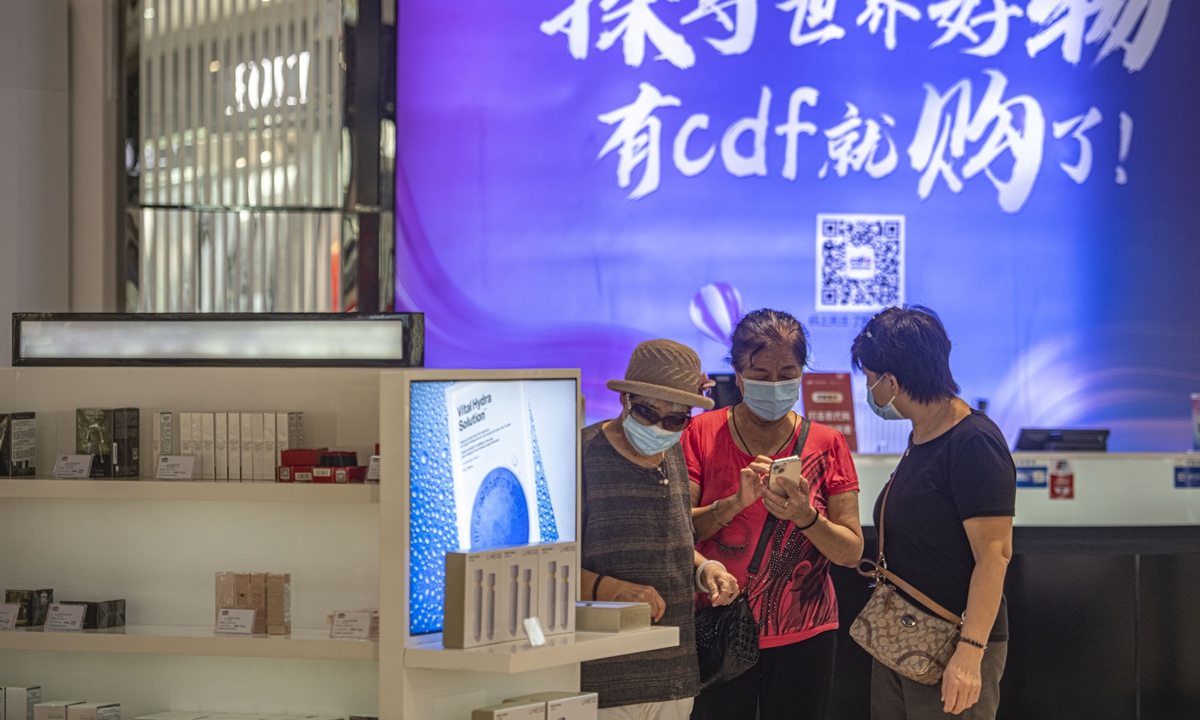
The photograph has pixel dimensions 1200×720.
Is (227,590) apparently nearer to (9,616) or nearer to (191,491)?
(191,491)

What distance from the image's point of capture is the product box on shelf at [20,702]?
279 cm

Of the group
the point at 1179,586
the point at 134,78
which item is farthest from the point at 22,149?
the point at 1179,586

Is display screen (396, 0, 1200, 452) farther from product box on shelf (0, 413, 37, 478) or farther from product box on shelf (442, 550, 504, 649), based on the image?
product box on shelf (442, 550, 504, 649)

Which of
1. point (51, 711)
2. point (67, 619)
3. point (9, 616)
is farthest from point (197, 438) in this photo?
point (51, 711)

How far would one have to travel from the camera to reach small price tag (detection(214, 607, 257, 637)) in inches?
101

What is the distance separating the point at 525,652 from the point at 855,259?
14.9ft

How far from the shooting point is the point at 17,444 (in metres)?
2.77

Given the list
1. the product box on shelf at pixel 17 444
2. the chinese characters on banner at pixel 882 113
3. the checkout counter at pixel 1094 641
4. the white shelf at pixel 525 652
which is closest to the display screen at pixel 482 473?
the white shelf at pixel 525 652

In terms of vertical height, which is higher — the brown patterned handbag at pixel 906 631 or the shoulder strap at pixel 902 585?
the shoulder strap at pixel 902 585

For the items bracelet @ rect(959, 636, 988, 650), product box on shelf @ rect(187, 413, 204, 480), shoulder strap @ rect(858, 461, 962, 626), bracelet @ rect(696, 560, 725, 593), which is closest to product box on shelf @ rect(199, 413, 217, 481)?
product box on shelf @ rect(187, 413, 204, 480)

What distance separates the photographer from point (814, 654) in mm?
3145

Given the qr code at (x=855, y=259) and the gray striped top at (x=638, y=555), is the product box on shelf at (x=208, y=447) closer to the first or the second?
the gray striped top at (x=638, y=555)

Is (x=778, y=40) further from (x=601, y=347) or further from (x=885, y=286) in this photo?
(x=601, y=347)

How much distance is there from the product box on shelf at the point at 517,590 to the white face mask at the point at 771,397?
1078 millimetres
